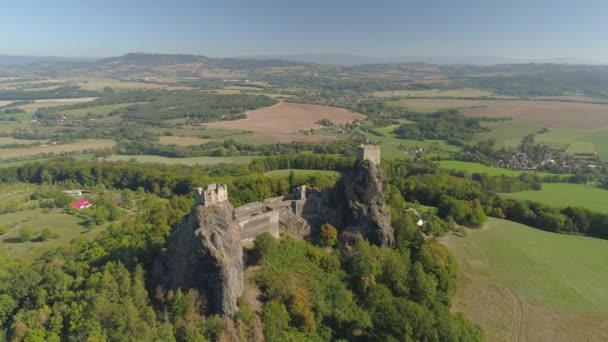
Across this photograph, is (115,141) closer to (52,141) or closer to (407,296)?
(52,141)

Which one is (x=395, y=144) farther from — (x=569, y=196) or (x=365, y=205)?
(x=365, y=205)

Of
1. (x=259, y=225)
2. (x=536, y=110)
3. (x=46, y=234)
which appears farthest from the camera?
(x=536, y=110)

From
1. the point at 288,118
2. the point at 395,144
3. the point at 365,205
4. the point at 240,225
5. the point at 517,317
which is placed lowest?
the point at 517,317

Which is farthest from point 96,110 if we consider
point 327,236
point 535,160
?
point 327,236

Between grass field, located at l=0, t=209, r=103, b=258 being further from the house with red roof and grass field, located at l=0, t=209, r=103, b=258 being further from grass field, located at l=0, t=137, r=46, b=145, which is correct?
grass field, located at l=0, t=137, r=46, b=145

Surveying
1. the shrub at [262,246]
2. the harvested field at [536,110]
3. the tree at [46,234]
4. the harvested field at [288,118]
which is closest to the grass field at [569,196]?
the shrub at [262,246]

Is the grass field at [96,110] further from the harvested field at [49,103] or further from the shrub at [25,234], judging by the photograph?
the shrub at [25,234]

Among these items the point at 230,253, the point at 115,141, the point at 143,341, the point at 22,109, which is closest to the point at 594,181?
the point at 230,253
